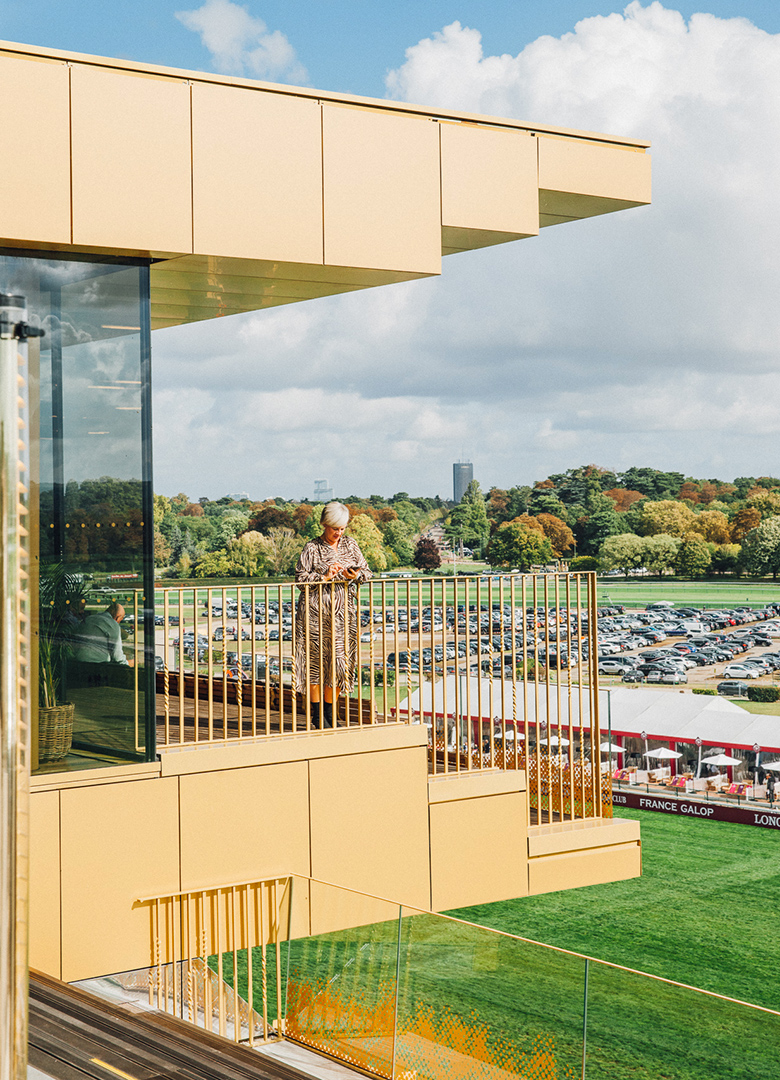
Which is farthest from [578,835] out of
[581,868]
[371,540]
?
[371,540]

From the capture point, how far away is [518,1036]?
6.71 metres

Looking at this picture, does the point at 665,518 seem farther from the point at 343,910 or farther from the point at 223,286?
the point at 343,910

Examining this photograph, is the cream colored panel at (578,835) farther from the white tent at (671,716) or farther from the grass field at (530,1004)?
the white tent at (671,716)

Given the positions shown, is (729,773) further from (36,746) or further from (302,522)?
(302,522)

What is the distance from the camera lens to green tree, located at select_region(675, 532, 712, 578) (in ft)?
307

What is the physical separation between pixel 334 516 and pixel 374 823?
251 centimetres

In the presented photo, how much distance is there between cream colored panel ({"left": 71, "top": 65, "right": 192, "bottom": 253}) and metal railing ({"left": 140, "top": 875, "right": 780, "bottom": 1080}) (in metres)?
4.67

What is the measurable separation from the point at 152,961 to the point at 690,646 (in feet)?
257

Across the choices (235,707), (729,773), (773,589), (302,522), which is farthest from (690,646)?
(235,707)

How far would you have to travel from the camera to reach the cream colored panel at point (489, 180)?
365 inches

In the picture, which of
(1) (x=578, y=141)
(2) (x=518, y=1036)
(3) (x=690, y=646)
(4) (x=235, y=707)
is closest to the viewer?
(2) (x=518, y=1036)

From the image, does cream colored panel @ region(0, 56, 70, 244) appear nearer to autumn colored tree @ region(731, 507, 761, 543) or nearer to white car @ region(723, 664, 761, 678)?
white car @ region(723, 664, 761, 678)

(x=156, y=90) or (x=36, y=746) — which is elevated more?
(x=156, y=90)

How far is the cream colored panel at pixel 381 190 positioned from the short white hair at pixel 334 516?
1944mm
